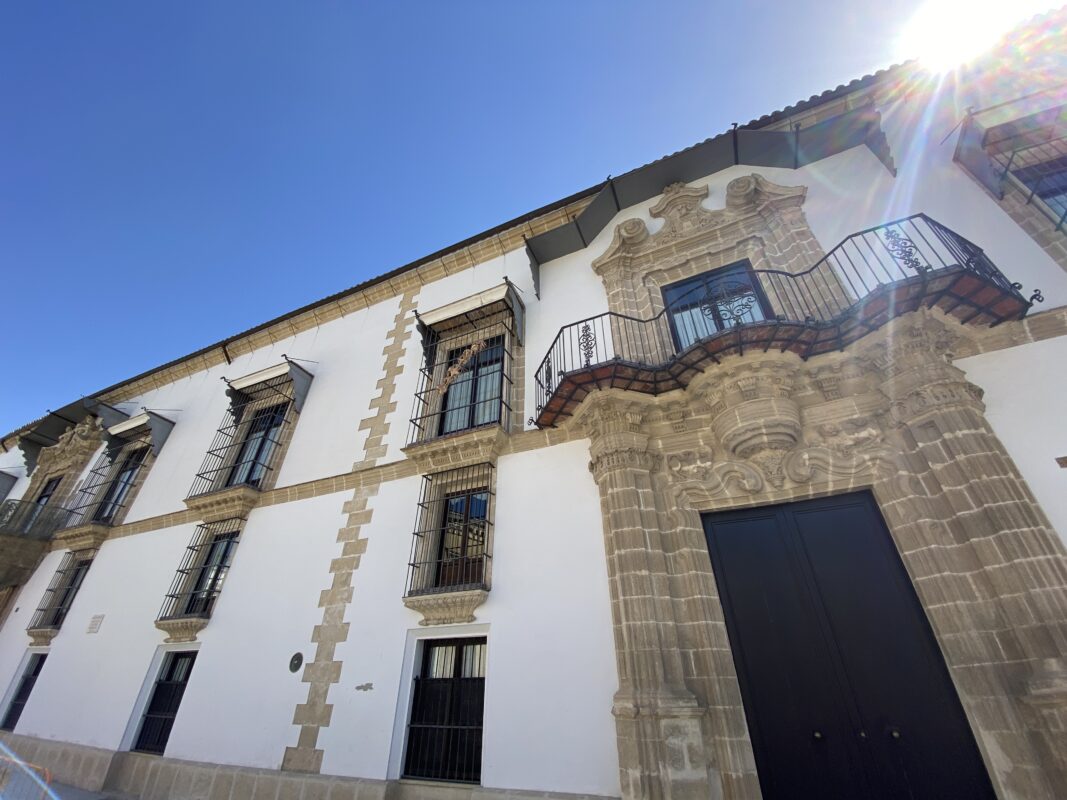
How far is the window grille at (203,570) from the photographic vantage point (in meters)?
7.01

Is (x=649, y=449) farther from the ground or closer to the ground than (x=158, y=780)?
farther from the ground

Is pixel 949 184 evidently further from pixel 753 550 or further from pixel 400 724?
pixel 400 724

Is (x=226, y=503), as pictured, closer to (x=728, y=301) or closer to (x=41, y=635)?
(x=41, y=635)

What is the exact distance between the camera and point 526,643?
4.61 m

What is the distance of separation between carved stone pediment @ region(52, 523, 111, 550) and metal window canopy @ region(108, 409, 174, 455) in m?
1.81

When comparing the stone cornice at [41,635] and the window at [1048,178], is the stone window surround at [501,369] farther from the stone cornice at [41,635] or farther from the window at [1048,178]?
the stone cornice at [41,635]

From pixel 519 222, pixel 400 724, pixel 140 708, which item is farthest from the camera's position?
pixel 519 222

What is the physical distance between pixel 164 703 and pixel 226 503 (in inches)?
115

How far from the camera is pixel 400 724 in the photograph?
15.8 feet

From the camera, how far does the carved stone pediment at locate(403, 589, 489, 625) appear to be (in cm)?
498

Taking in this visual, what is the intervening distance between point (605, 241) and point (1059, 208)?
551 centimetres

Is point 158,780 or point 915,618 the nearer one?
point 915,618

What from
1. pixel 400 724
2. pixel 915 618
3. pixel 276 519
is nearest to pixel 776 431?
pixel 915 618

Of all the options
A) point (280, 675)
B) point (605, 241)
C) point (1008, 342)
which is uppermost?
point (605, 241)
